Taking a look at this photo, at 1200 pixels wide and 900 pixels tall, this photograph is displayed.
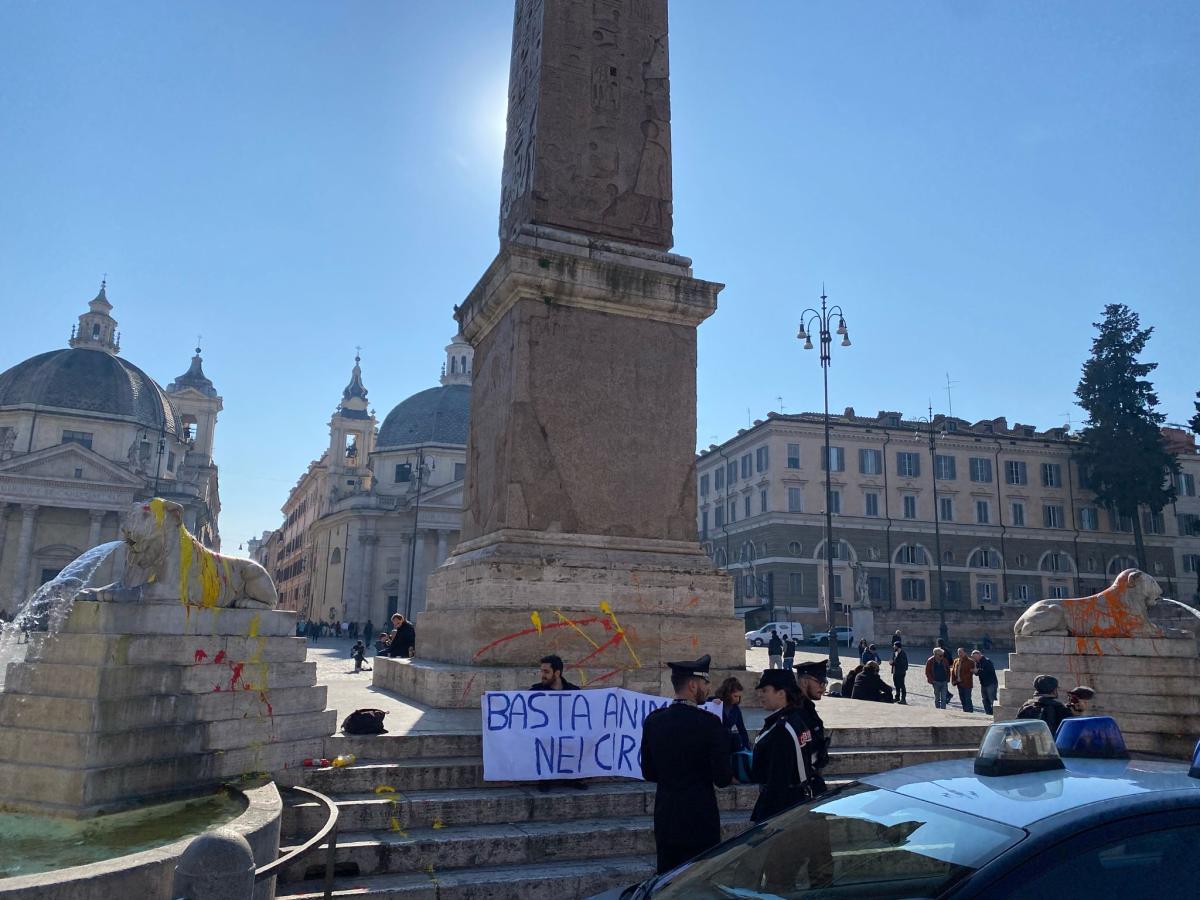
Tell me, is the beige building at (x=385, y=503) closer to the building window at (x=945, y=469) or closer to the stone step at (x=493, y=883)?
the building window at (x=945, y=469)

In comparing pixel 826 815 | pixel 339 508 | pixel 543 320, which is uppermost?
pixel 339 508

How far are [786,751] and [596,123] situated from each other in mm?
7519

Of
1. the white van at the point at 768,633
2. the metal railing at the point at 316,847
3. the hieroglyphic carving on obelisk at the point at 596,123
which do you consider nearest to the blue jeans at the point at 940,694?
the hieroglyphic carving on obelisk at the point at 596,123

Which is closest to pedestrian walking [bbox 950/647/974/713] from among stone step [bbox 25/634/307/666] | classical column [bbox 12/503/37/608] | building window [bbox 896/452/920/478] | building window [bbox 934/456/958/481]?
stone step [bbox 25/634/307/666]

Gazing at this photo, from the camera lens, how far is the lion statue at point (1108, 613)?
960 cm

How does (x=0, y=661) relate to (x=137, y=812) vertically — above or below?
above

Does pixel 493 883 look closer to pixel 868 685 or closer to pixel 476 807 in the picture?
pixel 476 807

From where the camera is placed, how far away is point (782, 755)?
189 inches

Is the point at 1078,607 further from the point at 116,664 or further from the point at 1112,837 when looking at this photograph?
the point at 116,664

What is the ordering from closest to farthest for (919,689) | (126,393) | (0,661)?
1. (0,661)
2. (919,689)
3. (126,393)

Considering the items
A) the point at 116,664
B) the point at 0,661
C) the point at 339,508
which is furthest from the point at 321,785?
the point at 339,508

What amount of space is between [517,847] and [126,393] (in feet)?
287

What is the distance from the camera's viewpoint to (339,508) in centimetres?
8538

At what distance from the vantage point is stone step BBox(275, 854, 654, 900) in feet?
16.3
